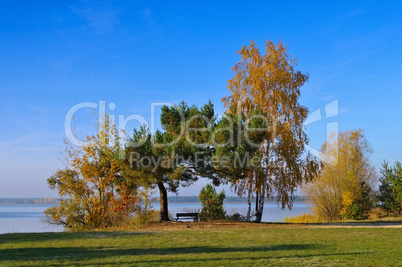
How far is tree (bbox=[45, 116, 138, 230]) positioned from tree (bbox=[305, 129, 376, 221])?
15622mm

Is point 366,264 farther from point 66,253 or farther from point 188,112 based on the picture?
point 188,112

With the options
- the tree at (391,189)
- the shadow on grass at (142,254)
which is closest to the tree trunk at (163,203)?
the shadow on grass at (142,254)

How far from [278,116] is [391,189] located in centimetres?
1436

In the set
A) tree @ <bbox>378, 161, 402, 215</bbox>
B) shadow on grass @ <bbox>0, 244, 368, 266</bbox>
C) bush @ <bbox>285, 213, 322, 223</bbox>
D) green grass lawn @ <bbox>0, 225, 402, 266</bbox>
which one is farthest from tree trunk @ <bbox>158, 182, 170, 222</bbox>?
tree @ <bbox>378, 161, 402, 215</bbox>

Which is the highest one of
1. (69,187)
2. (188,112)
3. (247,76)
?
(247,76)

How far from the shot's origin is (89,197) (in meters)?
18.0

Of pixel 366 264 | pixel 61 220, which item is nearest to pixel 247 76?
pixel 61 220

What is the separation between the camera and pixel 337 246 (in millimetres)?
11148

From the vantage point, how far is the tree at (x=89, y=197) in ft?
57.9

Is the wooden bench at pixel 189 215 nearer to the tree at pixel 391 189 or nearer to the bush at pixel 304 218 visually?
the bush at pixel 304 218

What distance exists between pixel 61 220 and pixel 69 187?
1.84 metres

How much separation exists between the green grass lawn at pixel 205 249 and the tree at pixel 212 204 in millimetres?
6785

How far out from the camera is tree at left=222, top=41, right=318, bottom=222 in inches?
796

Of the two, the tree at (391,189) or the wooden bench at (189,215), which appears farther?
the tree at (391,189)
